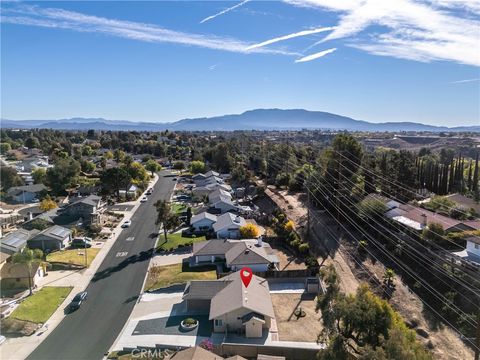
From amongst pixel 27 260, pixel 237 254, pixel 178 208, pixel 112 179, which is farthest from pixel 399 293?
pixel 112 179

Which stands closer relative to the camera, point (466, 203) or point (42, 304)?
point (42, 304)

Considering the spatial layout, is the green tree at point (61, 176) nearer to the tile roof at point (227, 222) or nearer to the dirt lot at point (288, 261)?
the tile roof at point (227, 222)

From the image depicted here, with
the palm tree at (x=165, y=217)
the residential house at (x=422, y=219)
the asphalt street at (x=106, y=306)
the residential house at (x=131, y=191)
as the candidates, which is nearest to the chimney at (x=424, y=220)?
the residential house at (x=422, y=219)

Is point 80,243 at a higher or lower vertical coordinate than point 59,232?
lower

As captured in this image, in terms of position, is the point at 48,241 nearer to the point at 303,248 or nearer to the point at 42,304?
the point at 42,304

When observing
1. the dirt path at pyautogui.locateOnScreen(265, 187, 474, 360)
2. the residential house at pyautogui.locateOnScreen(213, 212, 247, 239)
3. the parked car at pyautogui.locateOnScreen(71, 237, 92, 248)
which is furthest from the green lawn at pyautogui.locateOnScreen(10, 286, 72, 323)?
the dirt path at pyautogui.locateOnScreen(265, 187, 474, 360)

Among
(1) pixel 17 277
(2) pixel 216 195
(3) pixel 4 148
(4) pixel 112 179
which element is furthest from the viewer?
(3) pixel 4 148

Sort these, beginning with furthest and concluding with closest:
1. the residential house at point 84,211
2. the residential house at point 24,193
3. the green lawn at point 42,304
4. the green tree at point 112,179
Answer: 1. the green tree at point 112,179
2. the residential house at point 24,193
3. the residential house at point 84,211
4. the green lawn at point 42,304
